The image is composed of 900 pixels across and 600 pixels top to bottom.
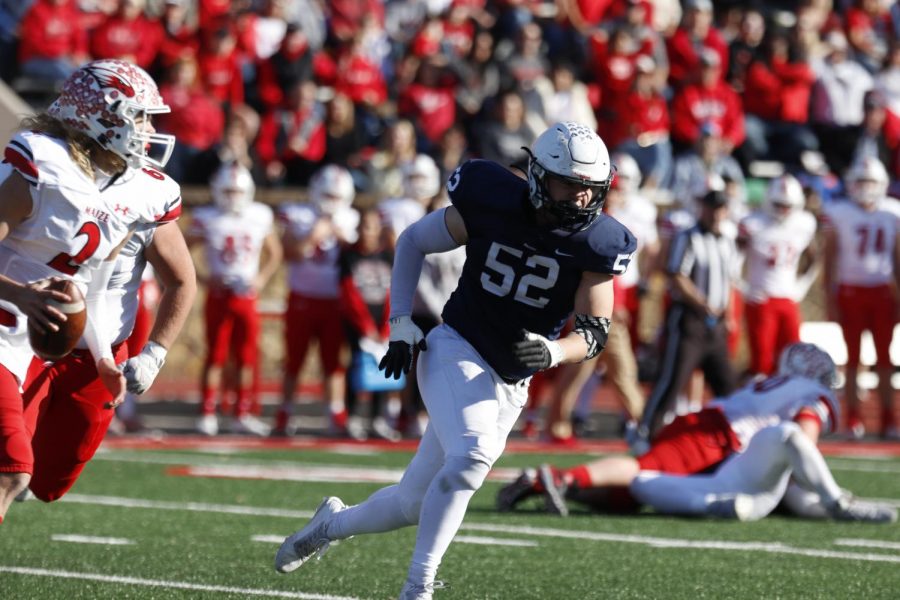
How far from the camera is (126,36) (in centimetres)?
1407

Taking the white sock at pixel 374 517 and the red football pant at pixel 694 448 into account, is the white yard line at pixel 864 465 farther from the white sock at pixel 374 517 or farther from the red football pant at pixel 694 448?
the white sock at pixel 374 517

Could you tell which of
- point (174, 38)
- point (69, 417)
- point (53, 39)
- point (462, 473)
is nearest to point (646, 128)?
point (174, 38)

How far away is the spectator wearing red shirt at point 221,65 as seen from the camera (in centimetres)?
1425

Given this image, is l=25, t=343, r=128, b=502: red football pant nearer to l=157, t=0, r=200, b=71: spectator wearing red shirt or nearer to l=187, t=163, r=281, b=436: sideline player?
l=187, t=163, r=281, b=436: sideline player

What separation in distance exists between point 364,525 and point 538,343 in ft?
2.59

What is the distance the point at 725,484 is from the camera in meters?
7.20

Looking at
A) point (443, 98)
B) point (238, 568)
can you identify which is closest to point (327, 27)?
point (443, 98)

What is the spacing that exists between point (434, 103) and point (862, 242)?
4.39 metres

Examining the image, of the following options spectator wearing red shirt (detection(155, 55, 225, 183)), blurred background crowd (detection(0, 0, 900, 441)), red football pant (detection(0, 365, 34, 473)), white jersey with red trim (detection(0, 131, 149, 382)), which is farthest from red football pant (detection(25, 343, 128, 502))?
spectator wearing red shirt (detection(155, 55, 225, 183))

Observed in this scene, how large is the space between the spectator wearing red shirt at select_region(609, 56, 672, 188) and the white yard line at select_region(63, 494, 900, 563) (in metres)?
7.37

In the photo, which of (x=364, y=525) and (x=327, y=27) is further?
(x=327, y=27)

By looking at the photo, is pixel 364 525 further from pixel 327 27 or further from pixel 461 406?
pixel 327 27

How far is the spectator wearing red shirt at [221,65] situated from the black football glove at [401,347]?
965 cm

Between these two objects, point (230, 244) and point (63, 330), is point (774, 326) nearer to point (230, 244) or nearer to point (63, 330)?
point (230, 244)
